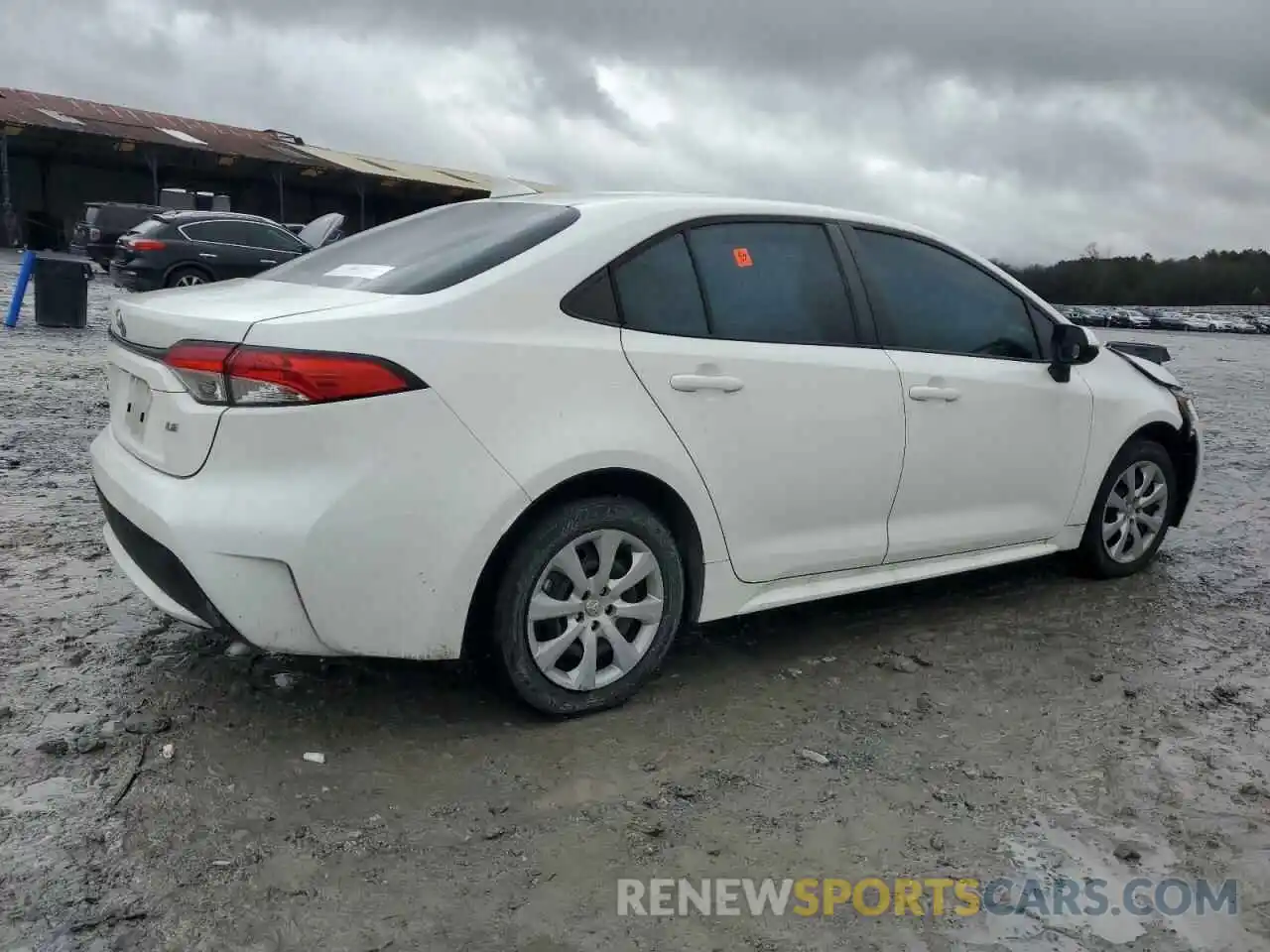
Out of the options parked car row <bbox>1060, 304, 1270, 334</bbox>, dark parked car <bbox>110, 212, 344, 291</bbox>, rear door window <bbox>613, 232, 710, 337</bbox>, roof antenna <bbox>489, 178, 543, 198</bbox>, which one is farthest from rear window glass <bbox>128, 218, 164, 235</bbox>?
parked car row <bbox>1060, 304, 1270, 334</bbox>

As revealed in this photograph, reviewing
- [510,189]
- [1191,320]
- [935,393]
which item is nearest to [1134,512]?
[935,393]

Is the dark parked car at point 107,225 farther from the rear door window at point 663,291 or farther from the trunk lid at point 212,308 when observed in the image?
the rear door window at point 663,291

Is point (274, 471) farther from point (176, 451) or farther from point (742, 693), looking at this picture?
point (742, 693)

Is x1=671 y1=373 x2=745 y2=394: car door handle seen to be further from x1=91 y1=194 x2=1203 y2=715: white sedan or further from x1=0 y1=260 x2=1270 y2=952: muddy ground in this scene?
x1=0 y1=260 x2=1270 y2=952: muddy ground

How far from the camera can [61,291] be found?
13.4 metres

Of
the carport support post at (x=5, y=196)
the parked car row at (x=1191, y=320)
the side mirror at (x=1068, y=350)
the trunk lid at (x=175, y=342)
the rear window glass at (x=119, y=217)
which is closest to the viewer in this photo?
the trunk lid at (x=175, y=342)

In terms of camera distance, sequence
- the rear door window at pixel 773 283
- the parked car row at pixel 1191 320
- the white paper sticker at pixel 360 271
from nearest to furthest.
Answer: the white paper sticker at pixel 360 271, the rear door window at pixel 773 283, the parked car row at pixel 1191 320

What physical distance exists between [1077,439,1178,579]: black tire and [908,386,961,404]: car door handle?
3.98ft

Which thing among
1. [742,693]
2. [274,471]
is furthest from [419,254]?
[742,693]

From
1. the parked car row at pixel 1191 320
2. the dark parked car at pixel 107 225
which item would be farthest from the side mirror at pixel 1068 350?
the parked car row at pixel 1191 320

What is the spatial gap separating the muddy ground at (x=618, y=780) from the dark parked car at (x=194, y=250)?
12.7m

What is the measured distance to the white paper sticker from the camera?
11.1 feet

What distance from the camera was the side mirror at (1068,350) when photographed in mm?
4586

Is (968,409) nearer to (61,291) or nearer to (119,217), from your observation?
(61,291)
